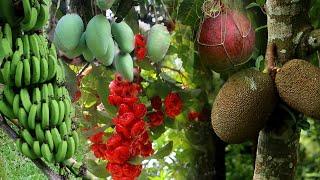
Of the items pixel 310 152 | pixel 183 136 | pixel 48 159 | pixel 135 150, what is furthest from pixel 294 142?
pixel 310 152

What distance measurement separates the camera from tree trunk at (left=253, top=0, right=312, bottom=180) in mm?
1145

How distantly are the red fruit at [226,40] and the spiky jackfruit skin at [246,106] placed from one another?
0.07m

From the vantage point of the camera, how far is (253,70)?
114 centimetres

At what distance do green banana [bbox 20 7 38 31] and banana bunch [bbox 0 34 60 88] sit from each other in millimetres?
12

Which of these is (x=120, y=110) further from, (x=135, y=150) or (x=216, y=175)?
(x=216, y=175)

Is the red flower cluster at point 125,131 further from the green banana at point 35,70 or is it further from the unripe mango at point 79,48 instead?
the green banana at point 35,70

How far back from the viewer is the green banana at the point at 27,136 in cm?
91

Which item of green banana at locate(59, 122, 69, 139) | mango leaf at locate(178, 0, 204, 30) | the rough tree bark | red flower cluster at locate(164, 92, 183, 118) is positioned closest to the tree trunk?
the rough tree bark

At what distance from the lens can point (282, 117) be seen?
3.82 ft

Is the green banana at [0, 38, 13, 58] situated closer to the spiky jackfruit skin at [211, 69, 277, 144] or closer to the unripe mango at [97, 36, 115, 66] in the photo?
the unripe mango at [97, 36, 115, 66]

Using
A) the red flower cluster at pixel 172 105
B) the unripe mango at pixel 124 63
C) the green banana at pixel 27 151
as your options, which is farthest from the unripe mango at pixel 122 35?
the red flower cluster at pixel 172 105

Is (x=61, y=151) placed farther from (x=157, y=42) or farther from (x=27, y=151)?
(x=157, y=42)

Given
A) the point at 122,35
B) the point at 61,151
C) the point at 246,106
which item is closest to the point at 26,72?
the point at 61,151

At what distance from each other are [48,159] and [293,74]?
16.5 inches
